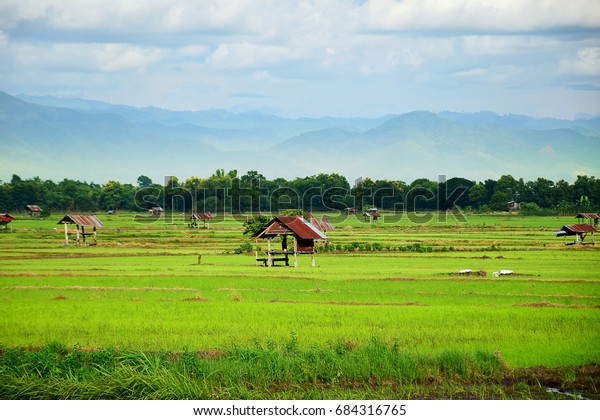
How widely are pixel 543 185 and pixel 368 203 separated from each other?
33494 mm

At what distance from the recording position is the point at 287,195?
13050 centimetres

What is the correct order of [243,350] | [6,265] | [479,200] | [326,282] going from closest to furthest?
1. [243,350]
2. [326,282]
3. [6,265]
4. [479,200]

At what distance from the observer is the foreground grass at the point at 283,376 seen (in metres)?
14.6

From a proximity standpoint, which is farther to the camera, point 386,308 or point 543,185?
point 543,185

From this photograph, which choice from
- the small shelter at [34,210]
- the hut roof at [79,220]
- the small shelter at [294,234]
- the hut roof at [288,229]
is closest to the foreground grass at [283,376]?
the small shelter at [294,234]

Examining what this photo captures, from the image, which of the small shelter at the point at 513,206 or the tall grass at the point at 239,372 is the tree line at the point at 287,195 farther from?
the tall grass at the point at 239,372

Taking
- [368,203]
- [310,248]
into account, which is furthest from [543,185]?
[310,248]

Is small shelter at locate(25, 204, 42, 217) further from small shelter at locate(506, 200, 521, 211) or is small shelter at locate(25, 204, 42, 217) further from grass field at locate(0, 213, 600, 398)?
grass field at locate(0, 213, 600, 398)

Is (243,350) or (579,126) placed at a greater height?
(579,126)

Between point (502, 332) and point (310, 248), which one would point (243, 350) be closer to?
point (502, 332)

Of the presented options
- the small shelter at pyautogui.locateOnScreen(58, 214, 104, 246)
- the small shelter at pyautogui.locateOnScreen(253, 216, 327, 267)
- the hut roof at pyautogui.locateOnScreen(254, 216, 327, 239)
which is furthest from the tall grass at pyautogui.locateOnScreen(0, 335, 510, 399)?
the small shelter at pyautogui.locateOnScreen(58, 214, 104, 246)

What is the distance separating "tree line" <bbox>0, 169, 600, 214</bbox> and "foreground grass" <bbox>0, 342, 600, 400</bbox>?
96.7 m

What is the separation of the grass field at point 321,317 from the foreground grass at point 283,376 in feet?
0.15

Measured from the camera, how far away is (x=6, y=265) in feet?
119
